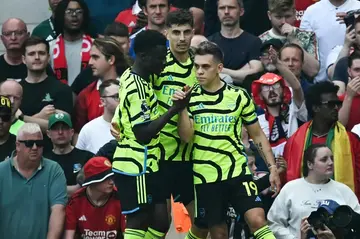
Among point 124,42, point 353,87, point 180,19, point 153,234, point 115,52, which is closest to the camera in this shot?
point 153,234

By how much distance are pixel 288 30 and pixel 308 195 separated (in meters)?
3.11

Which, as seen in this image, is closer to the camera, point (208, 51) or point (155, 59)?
point (155, 59)

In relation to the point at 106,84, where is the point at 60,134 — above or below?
below

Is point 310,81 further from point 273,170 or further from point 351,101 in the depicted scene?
point 273,170

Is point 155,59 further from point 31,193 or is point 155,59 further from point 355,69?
point 355,69

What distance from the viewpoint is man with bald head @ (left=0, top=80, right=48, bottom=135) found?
14102mm

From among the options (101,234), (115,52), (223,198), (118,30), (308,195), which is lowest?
(101,234)

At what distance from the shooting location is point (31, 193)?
42.6 feet

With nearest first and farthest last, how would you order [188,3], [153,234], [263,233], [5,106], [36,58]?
[263,233]
[153,234]
[5,106]
[36,58]
[188,3]

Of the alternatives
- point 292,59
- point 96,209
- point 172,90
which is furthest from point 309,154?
point 96,209

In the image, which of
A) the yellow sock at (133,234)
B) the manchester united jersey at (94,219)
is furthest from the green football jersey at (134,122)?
the manchester united jersey at (94,219)

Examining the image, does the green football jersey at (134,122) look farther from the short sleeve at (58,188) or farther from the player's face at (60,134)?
the player's face at (60,134)

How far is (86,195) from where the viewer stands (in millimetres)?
13016

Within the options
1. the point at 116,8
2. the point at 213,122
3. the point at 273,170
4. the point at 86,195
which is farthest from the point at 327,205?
the point at 116,8
